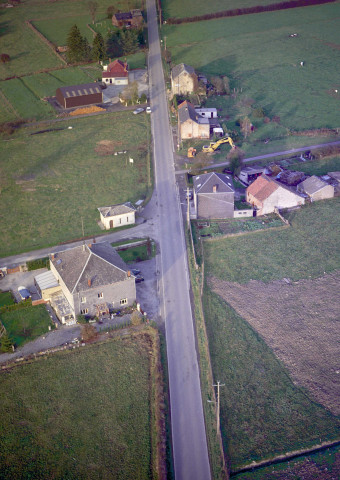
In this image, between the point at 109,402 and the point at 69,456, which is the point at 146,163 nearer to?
the point at 109,402

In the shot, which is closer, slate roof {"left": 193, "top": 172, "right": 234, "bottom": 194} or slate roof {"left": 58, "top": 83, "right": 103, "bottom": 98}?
slate roof {"left": 193, "top": 172, "right": 234, "bottom": 194}

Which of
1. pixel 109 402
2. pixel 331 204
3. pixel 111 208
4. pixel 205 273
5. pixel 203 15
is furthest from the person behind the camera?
pixel 203 15

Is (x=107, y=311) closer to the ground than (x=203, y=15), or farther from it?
closer to the ground

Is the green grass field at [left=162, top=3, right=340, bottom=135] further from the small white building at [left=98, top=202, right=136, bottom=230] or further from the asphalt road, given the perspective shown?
the small white building at [left=98, top=202, right=136, bottom=230]

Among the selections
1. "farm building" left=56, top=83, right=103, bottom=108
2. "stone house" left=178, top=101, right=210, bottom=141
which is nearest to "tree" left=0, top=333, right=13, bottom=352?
"stone house" left=178, top=101, right=210, bottom=141

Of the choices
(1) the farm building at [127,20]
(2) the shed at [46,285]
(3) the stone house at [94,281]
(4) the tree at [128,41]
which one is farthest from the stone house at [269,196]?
(1) the farm building at [127,20]

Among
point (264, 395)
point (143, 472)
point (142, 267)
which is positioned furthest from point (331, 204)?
point (143, 472)

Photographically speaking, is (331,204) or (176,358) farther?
(331,204)
